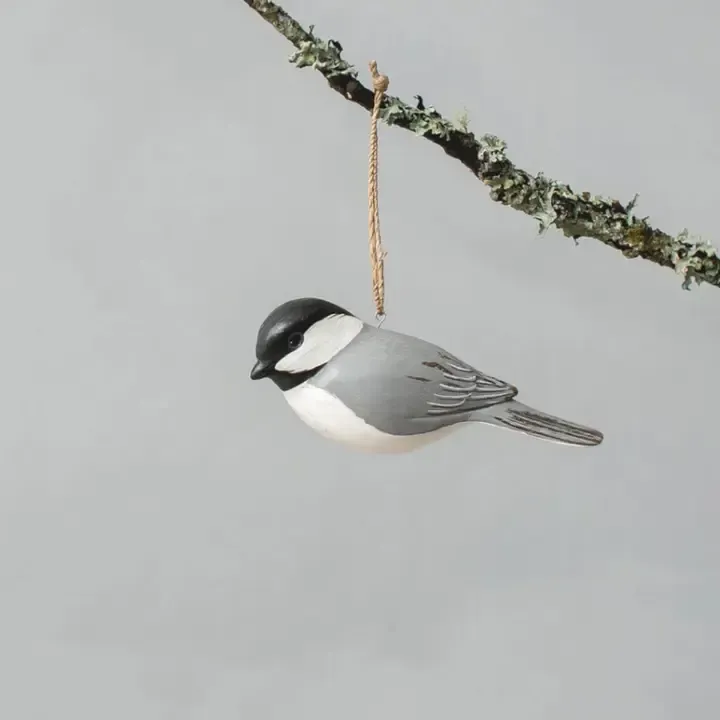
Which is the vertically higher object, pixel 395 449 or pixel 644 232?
pixel 644 232

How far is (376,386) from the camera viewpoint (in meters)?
1.17

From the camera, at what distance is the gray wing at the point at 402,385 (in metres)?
1.17

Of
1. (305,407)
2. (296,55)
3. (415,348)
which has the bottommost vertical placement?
(305,407)

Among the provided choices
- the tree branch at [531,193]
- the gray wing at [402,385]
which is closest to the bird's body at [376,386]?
the gray wing at [402,385]

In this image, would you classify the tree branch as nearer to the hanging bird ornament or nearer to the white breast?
the hanging bird ornament

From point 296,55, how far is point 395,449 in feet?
1.33

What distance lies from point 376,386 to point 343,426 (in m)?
0.05

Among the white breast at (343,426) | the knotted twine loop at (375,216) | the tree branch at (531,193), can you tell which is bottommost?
the white breast at (343,426)

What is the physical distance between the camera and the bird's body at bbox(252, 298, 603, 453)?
1169mm

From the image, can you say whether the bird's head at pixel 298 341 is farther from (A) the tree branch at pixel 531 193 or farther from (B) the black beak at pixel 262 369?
(A) the tree branch at pixel 531 193

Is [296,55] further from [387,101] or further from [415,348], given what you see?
[415,348]

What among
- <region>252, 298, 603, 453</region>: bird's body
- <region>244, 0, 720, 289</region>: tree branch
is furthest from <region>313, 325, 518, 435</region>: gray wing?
<region>244, 0, 720, 289</region>: tree branch

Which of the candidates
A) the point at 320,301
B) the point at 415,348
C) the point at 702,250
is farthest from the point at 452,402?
the point at 702,250

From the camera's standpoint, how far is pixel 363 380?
117 centimetres
